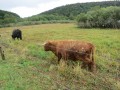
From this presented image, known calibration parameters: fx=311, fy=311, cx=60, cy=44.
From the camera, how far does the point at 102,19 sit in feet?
137

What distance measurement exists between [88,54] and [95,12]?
34437 mm

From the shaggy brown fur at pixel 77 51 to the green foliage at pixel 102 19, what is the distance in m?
29.0

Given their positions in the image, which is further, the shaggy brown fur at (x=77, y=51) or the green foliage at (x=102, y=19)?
the green foliage at (x=102, y=19)

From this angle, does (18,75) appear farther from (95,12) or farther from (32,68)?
(95,12)

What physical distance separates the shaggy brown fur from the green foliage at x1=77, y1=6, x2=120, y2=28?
29035mm

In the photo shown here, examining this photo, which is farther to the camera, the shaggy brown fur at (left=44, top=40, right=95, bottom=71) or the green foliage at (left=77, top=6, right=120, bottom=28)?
the green foliage at (left=77, top=6, right=120, bottom=28)

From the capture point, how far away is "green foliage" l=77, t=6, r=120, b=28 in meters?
40.3

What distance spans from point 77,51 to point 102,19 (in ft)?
104

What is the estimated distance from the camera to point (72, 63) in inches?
440

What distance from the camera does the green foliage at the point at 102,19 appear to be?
40281 millimetres

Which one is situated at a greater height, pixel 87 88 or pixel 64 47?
pixel 64 47

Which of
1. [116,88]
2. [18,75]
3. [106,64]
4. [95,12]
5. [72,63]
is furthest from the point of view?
[95,12]

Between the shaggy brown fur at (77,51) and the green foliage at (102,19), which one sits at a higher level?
the shaggy brown fur at (77,51)

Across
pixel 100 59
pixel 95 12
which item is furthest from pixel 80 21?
pixel 100 59
